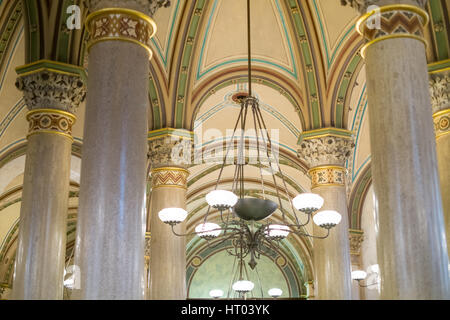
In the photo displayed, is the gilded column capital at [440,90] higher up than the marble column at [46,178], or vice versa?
the gilded column capital at [440,90]

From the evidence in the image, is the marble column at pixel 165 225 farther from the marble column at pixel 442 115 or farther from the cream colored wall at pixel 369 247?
the cream colored wall at pixel 369 247

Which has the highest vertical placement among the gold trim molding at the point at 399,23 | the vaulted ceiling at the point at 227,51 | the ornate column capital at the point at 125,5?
the vaulted ceiling at the point at 227,51

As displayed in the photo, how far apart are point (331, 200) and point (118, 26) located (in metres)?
4.80

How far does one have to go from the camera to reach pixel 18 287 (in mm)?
6367

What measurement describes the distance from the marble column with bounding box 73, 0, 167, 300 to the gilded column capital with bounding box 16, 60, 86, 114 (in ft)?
6.87

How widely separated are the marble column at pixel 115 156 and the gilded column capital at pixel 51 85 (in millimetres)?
2095

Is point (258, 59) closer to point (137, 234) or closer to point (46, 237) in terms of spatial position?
point (46, 237)

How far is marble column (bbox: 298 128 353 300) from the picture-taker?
8.49m

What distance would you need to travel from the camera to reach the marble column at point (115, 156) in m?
4.47

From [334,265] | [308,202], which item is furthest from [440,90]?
[334,265]

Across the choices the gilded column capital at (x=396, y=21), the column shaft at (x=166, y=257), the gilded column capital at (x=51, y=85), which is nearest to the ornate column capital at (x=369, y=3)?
the gilded column capital at (x=396, y=21)

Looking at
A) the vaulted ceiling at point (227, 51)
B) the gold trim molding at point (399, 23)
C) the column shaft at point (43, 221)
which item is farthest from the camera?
the vaulted ceiling at point (227, 51)

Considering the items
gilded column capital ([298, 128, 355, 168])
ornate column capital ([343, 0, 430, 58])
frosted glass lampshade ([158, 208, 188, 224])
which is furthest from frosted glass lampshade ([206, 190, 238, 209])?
gilded column capital ([298, 128, 355, 168])
